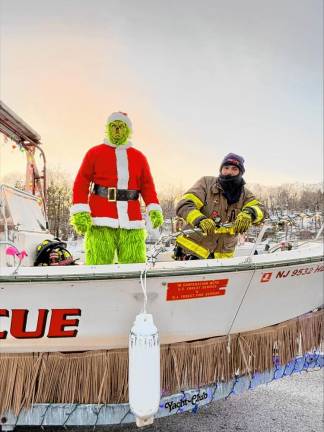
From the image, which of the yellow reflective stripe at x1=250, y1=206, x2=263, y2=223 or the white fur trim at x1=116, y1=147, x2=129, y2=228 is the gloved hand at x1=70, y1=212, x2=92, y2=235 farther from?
the yellow reflective stripe at x1=250, y1=206, x2=263, y2=223

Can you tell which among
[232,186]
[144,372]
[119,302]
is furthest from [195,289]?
[232,186]

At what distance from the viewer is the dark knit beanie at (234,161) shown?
10.0ft

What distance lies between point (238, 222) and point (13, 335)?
5.19 ft

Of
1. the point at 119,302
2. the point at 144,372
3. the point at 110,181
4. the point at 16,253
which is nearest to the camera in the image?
the point at 144,372

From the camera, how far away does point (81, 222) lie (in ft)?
9.00

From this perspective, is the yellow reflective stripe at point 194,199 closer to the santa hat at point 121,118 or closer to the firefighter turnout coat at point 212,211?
the firefighter turnout coat at point 212,211

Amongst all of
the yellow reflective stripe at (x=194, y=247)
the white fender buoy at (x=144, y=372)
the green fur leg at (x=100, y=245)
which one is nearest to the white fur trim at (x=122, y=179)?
the green fur leg at (x=100, y=245)

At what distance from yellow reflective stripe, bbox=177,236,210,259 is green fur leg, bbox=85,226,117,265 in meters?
0.57

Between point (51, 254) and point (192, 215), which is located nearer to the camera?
point (192, 215)

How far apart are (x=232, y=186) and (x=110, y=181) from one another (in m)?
0.95

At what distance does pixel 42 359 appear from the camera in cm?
208

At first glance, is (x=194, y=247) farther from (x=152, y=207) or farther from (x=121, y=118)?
(x=121, y=118)

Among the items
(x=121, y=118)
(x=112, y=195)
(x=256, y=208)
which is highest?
(x=121, y=118)

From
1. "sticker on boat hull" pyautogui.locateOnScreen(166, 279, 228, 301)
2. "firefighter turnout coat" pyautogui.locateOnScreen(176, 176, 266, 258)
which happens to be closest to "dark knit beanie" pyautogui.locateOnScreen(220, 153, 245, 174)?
"firefighter turnout coat" pyautogui.locateOnScreen(176, 176, 266, 258)
